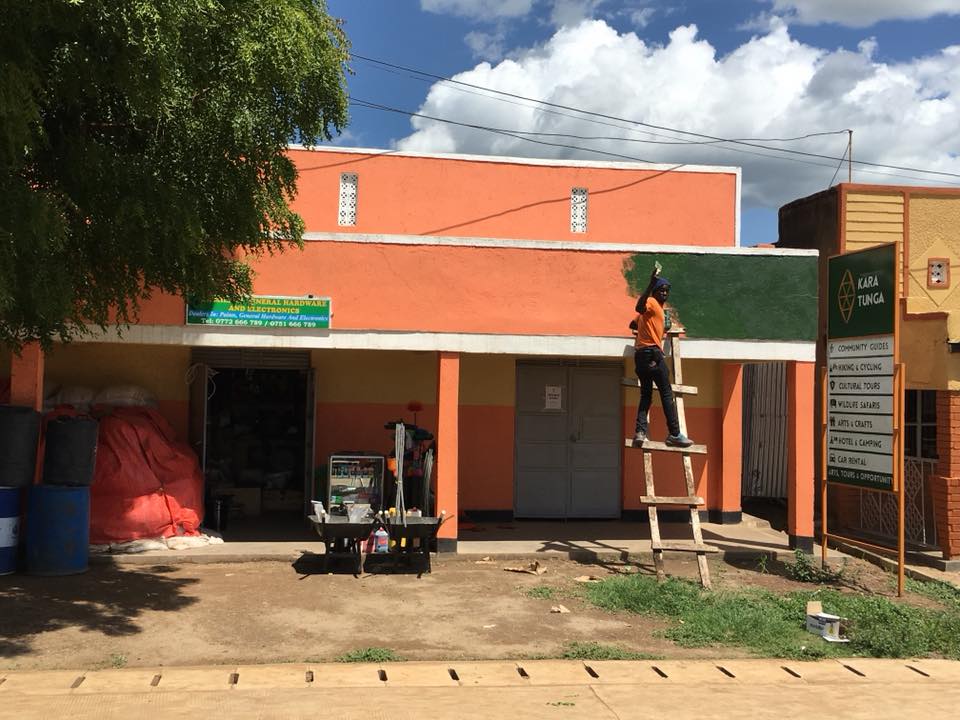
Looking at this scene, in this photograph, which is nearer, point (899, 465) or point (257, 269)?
point (899, 465)

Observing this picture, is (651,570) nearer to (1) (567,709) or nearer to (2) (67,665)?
(1) (567,709)

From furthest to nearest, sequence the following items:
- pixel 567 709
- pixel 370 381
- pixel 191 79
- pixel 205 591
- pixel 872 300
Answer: pixel 370 381
pixel 872 300
pixel 205 591
pixel 191 79
pixel 567 709

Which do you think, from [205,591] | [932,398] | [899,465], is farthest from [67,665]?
[932,398]

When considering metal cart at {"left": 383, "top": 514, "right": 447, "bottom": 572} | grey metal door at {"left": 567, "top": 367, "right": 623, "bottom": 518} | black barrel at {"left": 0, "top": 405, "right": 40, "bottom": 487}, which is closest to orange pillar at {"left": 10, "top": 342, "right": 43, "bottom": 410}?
black barrel at {"left": 0, "top": 405, "right": 40, "bottom": 487}

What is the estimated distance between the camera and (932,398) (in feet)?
42.7

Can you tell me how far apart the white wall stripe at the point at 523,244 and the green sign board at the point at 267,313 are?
808 millimetres

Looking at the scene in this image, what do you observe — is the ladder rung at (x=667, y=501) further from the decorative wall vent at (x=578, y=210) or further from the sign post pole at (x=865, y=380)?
the decorative wall vent at (x=578, y=210)

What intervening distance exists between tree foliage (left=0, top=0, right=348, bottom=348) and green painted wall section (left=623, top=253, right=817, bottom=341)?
15.1 feet

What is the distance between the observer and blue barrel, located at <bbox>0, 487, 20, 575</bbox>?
916 cm

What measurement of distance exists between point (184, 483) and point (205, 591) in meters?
2.31

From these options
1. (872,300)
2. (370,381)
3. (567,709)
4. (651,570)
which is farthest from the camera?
(370,381)

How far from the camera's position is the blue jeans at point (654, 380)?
32.4ft

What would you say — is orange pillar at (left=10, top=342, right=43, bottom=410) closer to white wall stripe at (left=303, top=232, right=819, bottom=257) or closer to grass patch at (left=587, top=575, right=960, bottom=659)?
white wall stripe at (left=303, top=232, right=819, bottom=257)

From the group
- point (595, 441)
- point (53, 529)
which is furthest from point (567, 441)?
point (53, 529)
